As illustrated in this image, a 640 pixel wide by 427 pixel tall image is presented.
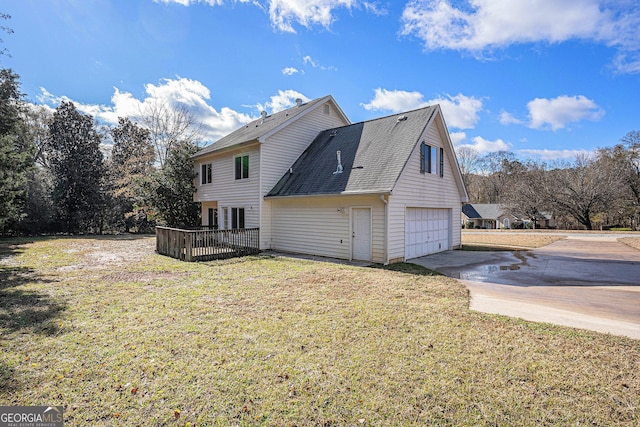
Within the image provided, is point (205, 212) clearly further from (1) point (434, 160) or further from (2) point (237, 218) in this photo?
(1) point (434, 160)

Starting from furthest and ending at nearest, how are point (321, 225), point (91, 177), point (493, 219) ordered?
point (493, 219) < point (91, 177) < point (321, 225)

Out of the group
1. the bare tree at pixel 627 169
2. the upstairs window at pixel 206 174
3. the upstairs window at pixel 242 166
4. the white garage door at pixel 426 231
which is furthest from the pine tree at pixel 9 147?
the bare tree at pixel 627 169

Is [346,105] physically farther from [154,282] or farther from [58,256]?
[58,256]

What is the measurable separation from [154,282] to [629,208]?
170ft

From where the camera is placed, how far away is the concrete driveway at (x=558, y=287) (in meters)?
5.47

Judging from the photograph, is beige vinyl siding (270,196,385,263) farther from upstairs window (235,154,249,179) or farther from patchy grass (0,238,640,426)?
patchy grass (0,238,640,426)

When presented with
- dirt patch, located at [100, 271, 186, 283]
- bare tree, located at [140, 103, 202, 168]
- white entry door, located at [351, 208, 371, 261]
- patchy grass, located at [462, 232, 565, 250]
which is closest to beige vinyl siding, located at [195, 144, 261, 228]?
white entry door, located at [351, 208, 371, 261]

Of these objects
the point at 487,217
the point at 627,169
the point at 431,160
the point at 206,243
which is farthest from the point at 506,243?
the point at 487,217

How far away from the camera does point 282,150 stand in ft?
48.5

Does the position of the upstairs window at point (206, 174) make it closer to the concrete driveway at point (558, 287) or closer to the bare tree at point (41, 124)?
the concrete driveway at point (558, 287)

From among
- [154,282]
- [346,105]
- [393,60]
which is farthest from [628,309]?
[346,105]

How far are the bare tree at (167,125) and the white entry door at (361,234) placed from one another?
21415 millimetres

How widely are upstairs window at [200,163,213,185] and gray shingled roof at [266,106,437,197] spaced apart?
574 centimetres

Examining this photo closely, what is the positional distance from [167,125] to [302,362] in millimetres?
29560
